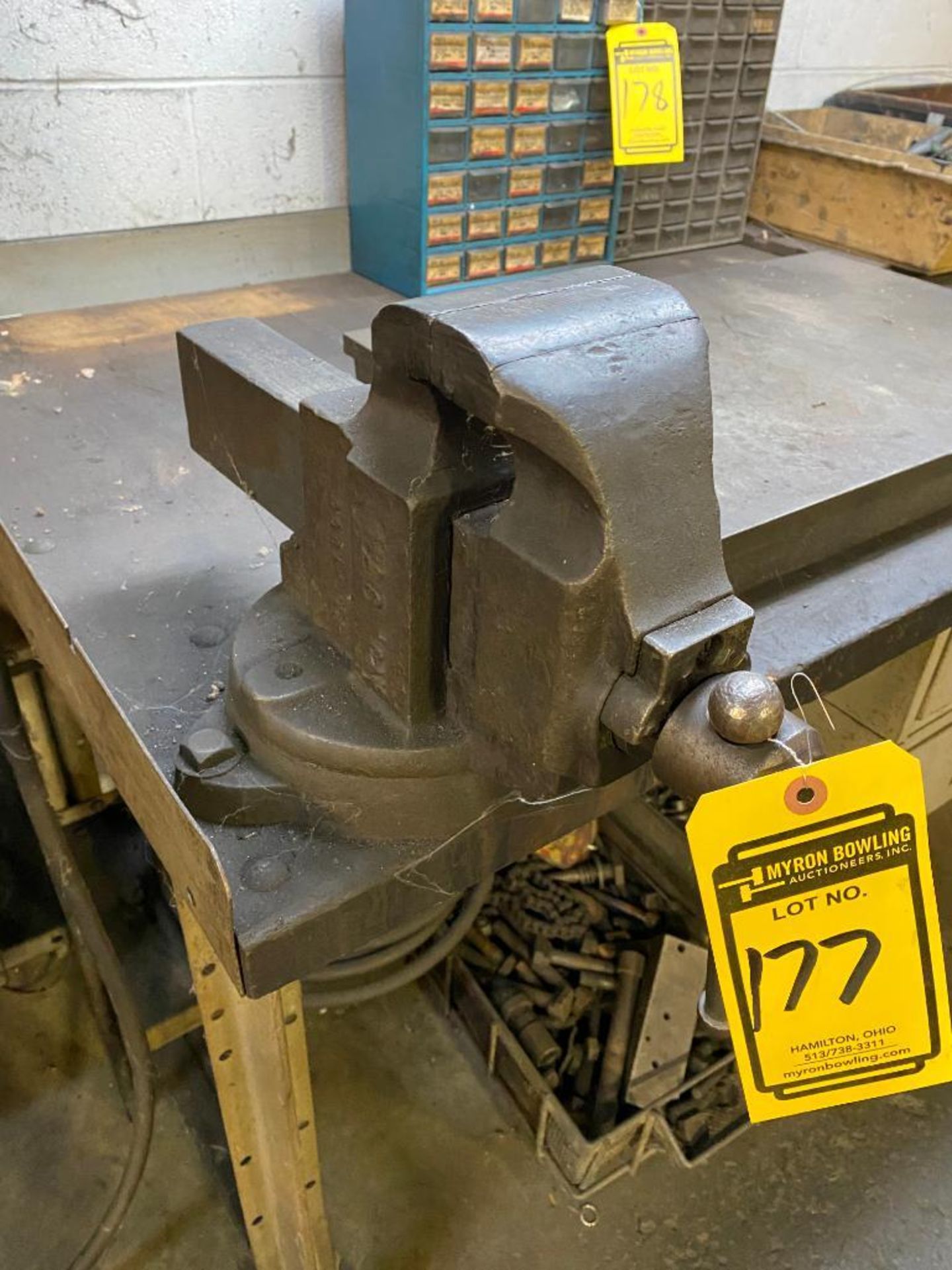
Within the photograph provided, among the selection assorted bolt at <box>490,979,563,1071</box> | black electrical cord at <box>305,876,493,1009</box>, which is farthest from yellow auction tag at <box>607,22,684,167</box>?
assorted bolt at <box>490,979,563,1071</box>

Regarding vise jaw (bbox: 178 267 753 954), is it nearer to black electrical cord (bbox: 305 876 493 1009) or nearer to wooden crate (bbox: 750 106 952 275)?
black electrical cord (bbox: 305 876 493 1009)

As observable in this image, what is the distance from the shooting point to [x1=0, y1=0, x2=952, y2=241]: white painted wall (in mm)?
1324

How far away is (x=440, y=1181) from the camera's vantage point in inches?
55.2

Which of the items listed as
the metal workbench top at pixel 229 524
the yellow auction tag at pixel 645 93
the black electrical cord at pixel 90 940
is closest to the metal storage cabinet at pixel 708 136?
the yellow auction tag at pixel 645 93

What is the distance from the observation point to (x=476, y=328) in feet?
1.64

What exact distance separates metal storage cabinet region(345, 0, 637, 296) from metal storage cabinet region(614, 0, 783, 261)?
0.12 m

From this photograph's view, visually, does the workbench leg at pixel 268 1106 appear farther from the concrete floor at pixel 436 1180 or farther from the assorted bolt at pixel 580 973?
the assorted bolt at pixel 580 973

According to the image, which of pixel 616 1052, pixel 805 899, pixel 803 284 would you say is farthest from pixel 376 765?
pixel 803 284

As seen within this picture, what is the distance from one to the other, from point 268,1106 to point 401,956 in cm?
57

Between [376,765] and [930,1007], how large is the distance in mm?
344

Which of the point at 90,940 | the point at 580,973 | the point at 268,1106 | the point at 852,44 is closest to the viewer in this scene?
the point at 268,1106

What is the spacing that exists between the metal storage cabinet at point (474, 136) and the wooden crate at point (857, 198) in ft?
1.59

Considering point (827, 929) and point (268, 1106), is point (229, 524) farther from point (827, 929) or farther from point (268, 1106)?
point (827, 929)

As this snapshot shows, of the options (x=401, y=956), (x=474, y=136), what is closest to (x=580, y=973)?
(x=401, y=956)
